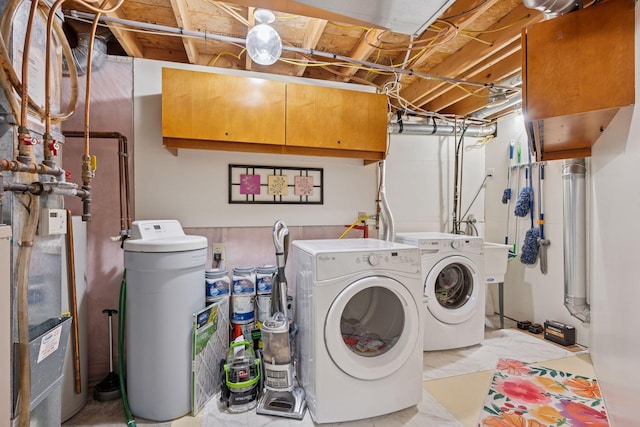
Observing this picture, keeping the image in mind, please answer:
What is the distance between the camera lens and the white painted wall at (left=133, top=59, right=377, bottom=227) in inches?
93.4

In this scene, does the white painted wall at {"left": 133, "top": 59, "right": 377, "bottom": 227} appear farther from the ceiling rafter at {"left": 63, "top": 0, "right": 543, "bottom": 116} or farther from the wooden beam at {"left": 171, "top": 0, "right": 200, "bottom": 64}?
the ceiling rafter at {"left": 63, "top": 0, "right": 543, "bottom": 116}

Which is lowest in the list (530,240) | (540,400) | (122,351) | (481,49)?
(540,400)

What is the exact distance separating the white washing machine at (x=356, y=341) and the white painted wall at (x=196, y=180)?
83 centimetres

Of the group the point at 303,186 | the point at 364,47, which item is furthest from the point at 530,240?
the point at 364,47

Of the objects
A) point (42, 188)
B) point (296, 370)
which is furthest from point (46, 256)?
point (296, 370)

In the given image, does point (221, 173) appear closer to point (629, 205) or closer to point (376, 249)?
point (376, 249)

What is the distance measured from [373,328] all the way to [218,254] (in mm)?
1351

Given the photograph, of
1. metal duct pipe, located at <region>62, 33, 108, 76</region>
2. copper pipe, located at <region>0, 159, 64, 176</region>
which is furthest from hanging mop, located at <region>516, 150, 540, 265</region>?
metal duct pipe, located at <region>62, 33, 108, 76</region>

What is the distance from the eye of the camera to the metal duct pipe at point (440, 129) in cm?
321

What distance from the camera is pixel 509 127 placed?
3457 mm

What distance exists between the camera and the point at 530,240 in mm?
3119

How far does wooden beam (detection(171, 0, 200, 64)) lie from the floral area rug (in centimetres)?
306

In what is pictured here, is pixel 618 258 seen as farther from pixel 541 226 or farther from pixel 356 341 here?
pixel 541 226

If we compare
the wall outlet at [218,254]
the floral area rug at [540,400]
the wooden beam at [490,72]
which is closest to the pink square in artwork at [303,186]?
the wall outlet at [218,254]
